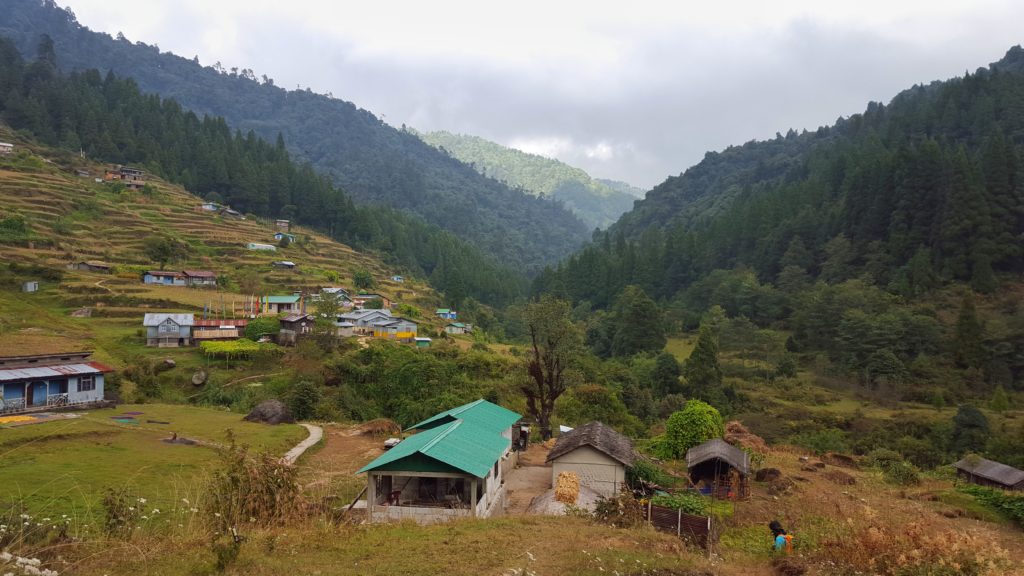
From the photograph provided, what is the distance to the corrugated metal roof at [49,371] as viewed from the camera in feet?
70.6

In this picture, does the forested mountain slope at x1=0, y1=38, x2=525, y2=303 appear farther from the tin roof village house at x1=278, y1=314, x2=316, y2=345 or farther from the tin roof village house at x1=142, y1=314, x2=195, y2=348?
the tin roof village house at x1=142, y1=314, x2=195, y2=348

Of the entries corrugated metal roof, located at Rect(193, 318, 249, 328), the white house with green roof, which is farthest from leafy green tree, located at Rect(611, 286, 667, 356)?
the white house with green roof

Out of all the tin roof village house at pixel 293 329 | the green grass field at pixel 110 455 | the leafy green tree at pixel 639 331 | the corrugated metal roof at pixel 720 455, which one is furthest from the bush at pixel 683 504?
the leafy green tree at pixel 639 331

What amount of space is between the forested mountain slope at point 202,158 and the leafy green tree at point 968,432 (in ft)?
163

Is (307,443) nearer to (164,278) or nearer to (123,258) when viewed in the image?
(164,278)

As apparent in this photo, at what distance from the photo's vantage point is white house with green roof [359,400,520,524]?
Result: 1189 centimetres

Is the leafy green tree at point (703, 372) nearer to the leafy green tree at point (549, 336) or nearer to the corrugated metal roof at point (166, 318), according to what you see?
the leafy green tree at point (549, 336)

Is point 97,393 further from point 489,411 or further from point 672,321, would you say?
point 672,321

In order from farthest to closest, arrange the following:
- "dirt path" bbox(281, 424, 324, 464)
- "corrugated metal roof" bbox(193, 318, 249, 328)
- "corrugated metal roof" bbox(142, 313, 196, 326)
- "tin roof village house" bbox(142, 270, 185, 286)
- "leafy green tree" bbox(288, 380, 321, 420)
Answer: "tin roof village house" bbox(142, 270, 185, 286)
"corrugated metal roof" bbox(193, 318, 249, 328)
"corrugated metal roof" bbox(142, 313, 196, 326)
"leafy green tree" bbox(288, 380, 321, 420)
"dirt path" bbox(281, 424, 324, 464)

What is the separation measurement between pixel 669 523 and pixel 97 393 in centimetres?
2411

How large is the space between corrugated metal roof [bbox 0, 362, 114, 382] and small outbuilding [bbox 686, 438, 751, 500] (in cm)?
2313

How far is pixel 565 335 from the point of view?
2614cm

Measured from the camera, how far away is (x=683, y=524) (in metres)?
10.5

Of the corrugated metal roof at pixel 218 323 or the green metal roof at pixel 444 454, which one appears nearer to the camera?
the green metal roof at pixel 444 454
